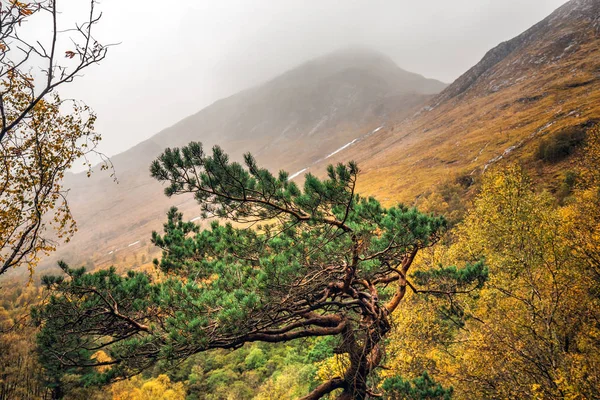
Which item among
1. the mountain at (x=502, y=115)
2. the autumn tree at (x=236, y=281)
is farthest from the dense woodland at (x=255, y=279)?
the mountain at (x=502, y=115)

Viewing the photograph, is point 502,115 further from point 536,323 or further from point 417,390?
point 417,390

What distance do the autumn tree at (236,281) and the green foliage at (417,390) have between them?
5.74 ft

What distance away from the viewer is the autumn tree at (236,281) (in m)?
4.63

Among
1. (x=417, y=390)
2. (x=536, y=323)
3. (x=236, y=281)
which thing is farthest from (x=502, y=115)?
(x=236, y=281)

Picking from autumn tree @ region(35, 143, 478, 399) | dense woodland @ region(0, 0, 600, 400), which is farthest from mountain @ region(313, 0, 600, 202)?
autumn tree @ region(35, 143, 478, 399)

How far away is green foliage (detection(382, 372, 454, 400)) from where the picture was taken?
6770mm

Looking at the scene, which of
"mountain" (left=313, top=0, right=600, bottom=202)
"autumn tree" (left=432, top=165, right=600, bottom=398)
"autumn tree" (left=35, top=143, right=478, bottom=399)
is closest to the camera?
"autumn tree" (left=35, top=143, right=478, bottom=399)

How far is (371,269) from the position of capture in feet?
21.7

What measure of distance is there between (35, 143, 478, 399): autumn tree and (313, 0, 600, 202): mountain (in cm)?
4841

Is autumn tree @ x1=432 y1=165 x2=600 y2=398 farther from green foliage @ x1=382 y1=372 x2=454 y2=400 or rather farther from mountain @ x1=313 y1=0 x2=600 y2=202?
mountain @ x1=313 y1=0 x2=600 y2=202

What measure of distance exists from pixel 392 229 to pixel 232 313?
3.64m

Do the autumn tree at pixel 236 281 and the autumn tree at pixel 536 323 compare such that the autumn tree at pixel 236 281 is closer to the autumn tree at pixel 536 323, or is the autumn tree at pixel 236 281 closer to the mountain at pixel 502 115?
the autumn tree at pixel 536 323

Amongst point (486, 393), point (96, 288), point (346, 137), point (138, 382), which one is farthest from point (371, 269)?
point (346, 137)

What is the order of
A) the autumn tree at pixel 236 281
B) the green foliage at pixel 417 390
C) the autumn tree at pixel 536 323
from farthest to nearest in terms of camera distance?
the autumn tree at pixel 536 323, the green foliage at pixel 417 390, the autumn tree at pixel 236 281
